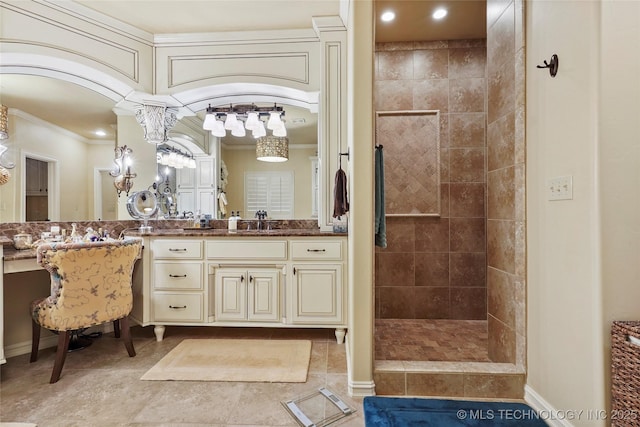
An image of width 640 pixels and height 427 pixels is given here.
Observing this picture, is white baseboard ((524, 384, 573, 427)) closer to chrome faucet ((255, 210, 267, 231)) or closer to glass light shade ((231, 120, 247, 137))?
chrome faucet ((255, 210, 267, 231))

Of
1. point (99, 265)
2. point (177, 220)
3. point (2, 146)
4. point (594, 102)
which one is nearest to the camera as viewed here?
point (594, 102)

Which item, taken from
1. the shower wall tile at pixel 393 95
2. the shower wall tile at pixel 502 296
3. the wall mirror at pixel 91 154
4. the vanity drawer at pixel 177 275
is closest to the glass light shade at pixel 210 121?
the wall mirror at pixel 91 154

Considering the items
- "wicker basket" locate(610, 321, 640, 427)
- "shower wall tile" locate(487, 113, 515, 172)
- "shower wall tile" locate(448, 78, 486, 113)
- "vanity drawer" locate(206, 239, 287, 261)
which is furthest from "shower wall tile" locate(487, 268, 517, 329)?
"shower wall tile" locate(448, 78, 486, 113)

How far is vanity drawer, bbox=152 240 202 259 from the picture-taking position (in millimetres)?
2324

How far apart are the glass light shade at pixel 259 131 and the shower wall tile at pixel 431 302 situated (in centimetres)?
218

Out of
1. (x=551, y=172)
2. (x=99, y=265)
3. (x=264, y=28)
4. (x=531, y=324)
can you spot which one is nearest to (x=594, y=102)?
(x=551, y=172)

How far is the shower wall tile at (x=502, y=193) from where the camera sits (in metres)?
1.66

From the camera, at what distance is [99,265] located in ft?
6.10

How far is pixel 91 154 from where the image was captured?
2578 mm

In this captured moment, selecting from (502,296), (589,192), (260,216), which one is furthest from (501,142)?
(260,216)

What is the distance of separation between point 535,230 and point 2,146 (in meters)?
3.67

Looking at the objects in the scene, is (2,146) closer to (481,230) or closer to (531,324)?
(531,324)

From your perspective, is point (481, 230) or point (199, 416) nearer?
point (199, 416)

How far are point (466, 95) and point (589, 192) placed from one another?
1.83 meters
